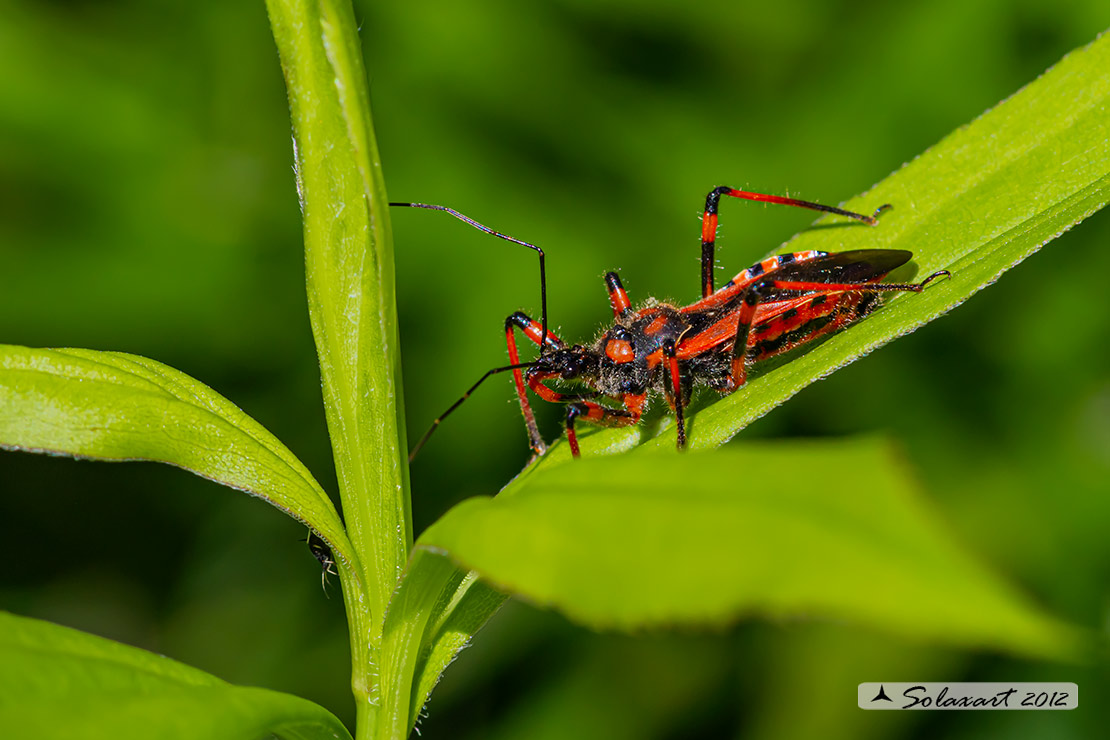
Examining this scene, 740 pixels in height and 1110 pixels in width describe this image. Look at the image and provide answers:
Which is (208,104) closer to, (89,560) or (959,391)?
(89,560)

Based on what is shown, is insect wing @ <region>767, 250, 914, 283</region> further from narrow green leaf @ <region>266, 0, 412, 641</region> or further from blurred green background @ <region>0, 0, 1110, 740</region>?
blurred green background @ <region>0, 0, 1110, 740</region>

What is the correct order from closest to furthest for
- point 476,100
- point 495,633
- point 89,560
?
point 495,633
point 89,560
point 476,100

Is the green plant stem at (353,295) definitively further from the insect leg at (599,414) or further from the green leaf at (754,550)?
the insect leg at (599,414)

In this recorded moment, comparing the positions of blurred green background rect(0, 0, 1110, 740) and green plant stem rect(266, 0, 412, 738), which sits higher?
blurred green background rect(0, 0, 1110, 740)

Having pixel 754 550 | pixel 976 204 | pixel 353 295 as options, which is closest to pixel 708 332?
pixel 976 204

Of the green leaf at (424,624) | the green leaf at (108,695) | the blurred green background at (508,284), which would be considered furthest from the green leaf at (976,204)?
the blurred green background at (508,284)

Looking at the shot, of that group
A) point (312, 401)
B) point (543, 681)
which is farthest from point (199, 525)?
point (543, 681)

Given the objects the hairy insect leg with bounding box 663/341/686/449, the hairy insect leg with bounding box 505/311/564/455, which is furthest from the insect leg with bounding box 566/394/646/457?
the hairy insect leg with bounding box 505/311/564/455
